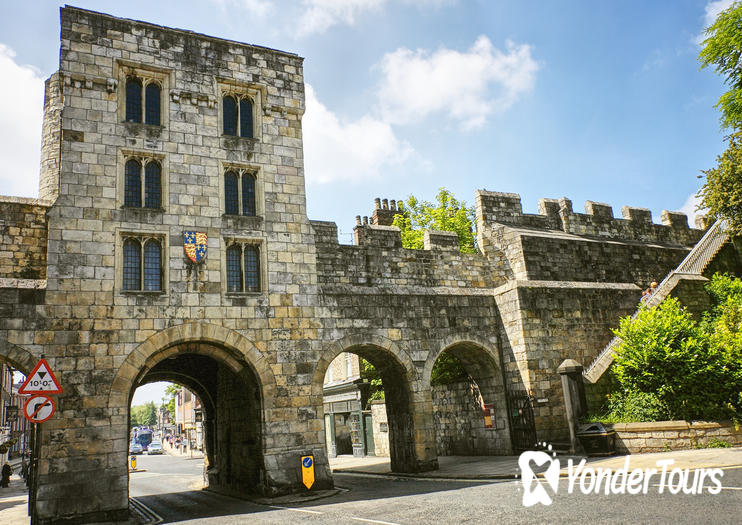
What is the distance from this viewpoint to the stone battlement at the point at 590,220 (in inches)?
869

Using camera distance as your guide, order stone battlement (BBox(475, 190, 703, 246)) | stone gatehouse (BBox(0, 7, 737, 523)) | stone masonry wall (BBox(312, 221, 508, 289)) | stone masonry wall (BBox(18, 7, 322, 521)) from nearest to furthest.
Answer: stone masonry wall (BBox(18, 7, 322, 521)) → stone gatehouse (BBox(0, 7, 737, 523)) → stone masonry wall (BBox(312, 221, 508, 289)) → stone battlement (BBox(475, 190, 703, 246))

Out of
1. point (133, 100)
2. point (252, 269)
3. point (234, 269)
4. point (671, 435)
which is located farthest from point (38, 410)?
point (671, 435)

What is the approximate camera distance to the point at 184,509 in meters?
13.9

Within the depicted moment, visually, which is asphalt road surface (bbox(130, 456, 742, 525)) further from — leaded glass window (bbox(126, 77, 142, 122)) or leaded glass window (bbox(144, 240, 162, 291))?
leaded glass window (bbox(126, 77, 142, 122))

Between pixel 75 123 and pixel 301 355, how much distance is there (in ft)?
27.5

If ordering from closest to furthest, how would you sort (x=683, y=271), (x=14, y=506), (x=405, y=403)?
(x=405, y=403), (x=14, y=506), (x=683, y=271)

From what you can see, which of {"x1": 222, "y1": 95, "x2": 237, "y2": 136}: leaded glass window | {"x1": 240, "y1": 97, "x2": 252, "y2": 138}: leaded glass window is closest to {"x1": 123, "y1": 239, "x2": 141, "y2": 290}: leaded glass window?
{"x1": 222, "y1": 95, "x2": 237, "y2": 136}: leaded glass window

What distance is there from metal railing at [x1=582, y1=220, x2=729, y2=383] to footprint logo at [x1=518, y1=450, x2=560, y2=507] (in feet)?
10.4

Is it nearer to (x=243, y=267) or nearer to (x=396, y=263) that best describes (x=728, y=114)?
(x=396, y=263)

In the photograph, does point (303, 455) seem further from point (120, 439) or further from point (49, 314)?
point (49, 314)

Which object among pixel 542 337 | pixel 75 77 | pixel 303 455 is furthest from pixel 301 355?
pixel 75 77

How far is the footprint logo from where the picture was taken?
944cm

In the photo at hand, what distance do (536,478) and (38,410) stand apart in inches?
373

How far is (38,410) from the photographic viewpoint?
9.16 m
